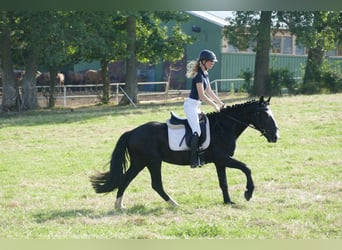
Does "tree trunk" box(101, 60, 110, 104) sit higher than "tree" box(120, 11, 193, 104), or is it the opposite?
"tree" box(120, 11, 193, 104)

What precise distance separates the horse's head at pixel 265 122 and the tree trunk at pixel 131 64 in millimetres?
15655

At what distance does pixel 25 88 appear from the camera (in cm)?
2161

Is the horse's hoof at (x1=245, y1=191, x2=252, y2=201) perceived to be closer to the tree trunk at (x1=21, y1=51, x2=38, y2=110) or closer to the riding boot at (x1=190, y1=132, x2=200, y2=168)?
the riding boot at (x1=190, y1=132, x2=200, y2=168)

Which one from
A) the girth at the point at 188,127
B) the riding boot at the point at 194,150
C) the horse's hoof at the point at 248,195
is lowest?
the horse's hoof at the point at 248,195

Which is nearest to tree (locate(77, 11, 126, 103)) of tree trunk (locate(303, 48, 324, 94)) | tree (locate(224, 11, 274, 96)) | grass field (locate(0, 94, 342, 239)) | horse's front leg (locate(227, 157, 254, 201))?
tree (locate(224, 11, 274, 96))

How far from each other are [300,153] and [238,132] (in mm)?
4365

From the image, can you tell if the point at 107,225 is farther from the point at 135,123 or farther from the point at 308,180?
the point at 135,123

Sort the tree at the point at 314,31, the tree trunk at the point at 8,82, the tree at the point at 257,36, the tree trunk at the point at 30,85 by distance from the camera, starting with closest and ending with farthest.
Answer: the tree trunk at the point at 8,82, the tree trunk at the point at 30,85, the tree at the point at 314,31, the tree at the point at 257,36

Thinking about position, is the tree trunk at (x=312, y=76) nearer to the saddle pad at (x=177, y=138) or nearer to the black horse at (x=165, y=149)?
the black horse at (x=165, y=149)

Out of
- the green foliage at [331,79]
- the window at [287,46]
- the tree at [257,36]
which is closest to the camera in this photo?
the tree at [257,36]

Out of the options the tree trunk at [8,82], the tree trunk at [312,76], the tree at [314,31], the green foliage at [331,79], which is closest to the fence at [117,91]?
the tree trunk at [312,76]

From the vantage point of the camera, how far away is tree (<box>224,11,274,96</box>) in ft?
76.3

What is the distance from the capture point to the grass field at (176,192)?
6082 millimetres

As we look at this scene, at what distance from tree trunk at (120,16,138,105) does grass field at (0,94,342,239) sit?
7739 mm
